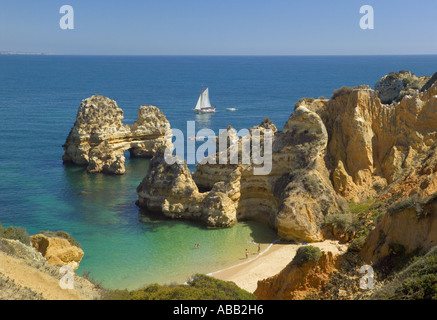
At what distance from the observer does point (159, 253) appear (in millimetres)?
27953

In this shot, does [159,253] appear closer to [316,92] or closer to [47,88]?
[316,92]

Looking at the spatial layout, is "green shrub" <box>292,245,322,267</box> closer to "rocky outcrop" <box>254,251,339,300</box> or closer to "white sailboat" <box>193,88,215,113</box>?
"rocky outcrop" <box>254,251,339,300</box>

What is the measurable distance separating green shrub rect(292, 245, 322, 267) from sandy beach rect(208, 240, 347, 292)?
22.2ft

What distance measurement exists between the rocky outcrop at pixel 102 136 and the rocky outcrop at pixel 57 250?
22.8m

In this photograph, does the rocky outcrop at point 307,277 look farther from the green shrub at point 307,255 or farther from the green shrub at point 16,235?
the green shrub at point 16,235

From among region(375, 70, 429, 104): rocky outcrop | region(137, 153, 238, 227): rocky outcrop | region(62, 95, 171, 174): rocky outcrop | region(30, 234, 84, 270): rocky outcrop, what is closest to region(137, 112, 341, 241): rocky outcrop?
region(137, 153, 238, 227): rocky outcrop

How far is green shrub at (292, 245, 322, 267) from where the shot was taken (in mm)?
16438

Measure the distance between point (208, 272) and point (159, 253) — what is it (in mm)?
3801

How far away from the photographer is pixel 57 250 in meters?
21.7

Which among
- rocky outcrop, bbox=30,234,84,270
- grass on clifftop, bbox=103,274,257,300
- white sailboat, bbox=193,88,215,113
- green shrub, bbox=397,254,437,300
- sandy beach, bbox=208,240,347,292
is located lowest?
sandy beach, bbox=208,240,347,292

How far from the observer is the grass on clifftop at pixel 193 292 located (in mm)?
14734

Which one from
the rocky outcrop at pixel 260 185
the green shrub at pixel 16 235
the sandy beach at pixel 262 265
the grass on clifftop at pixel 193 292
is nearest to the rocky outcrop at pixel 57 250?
the green shrub at pixel 16 235

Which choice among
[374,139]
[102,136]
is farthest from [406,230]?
[102,136]

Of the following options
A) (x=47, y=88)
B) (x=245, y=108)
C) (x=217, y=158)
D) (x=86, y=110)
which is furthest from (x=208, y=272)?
(x=47, y=88)
